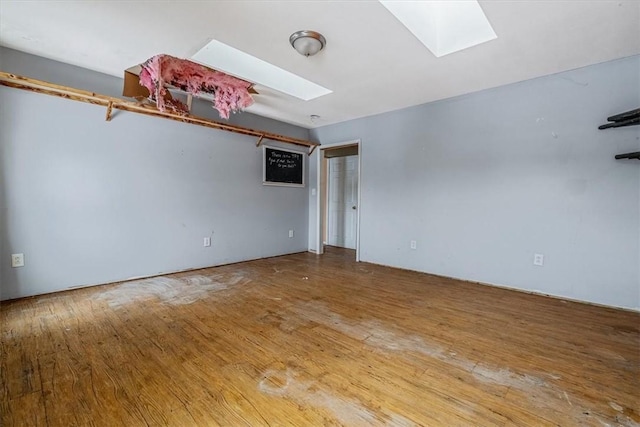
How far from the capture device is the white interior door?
5.53 metres

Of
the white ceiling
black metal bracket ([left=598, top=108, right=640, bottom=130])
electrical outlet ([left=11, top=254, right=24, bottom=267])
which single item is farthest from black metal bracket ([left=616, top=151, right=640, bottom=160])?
electrical outlet ([left=11, top=254, right=24, bottom=267])

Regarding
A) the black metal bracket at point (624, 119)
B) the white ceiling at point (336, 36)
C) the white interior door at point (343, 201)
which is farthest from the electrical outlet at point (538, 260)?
the white interior door at point (343, 201)

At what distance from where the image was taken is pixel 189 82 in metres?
2.95

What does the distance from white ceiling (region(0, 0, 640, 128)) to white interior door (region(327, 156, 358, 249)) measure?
8.72ft

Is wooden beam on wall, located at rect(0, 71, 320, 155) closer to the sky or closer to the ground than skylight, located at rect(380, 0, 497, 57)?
closer to the ground

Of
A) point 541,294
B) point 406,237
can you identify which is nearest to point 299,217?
point 406,237

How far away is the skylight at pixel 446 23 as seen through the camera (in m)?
1.99

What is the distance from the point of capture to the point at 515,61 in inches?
97.2

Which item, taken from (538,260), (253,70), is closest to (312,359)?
(538,260)

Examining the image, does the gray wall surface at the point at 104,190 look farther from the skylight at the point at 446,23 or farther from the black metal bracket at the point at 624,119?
the black metal bracket at the point at 624,119

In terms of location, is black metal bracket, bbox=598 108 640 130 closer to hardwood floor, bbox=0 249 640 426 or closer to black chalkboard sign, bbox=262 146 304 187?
hardwood floor, bbox=0 249 640 426

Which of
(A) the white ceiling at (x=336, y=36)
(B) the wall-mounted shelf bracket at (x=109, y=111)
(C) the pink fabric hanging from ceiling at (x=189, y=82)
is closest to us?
(A) the white ceiling at (x=336, y=36)

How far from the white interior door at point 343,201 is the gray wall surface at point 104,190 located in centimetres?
214

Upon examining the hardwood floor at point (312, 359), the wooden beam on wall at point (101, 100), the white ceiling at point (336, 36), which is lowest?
the hardwood floor at point (312, 359)
